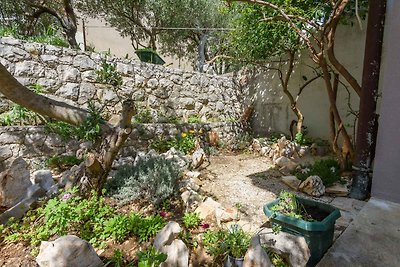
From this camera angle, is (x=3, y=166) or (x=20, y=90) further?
(x=3, y=166)

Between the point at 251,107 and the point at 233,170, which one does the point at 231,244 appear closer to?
the point at 233,170

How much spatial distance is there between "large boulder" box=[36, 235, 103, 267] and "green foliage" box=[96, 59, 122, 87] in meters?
3.63

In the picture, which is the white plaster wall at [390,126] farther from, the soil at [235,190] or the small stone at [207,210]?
the small stone at [207,210]

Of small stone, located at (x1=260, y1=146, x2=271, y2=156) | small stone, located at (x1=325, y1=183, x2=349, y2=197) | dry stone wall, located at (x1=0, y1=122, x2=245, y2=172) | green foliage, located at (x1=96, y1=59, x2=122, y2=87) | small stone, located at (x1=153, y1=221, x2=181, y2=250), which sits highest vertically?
green foliage, located at (x1=96, y1=59, x2=122, y2=87)

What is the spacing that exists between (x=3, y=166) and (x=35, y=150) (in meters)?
0.44

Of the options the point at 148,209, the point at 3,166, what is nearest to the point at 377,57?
the point at 148,209

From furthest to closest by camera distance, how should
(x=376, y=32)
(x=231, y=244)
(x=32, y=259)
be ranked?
(x=376, y=32) → (x=32, y=259) → (x=231, y=244)

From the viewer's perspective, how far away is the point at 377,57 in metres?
2.54

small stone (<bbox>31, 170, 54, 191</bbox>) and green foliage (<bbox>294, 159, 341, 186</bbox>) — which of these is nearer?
small stone (<bbox>31, 170, 54, 191</bbox>)

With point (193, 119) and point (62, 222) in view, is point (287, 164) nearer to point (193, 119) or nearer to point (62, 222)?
point (193, 119)

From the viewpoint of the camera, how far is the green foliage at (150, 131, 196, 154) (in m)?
4.62

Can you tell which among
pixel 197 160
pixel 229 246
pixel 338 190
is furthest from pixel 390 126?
pixel 197 160

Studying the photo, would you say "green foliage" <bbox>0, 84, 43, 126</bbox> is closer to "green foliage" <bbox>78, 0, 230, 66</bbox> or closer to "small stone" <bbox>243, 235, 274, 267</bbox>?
"small stone" <bbox>243, 235, 274, 267</bbox>

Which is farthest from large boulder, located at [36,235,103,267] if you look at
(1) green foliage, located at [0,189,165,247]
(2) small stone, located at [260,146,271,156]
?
(2) small stone, located at [260,146,271,156]
